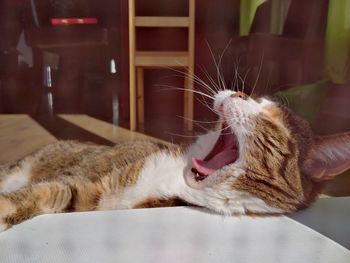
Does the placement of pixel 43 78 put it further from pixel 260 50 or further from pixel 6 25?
pixel 260 50

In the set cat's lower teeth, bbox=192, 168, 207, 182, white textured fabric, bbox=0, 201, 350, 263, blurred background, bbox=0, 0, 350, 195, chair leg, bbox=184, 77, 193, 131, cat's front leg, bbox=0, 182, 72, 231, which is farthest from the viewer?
chair leg, bbox=184, 77, 193, 131

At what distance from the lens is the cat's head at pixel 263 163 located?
1119mm

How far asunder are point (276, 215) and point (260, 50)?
0.82m

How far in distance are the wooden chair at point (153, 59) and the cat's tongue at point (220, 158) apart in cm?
56

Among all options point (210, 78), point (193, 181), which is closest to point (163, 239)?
point (193, 181)

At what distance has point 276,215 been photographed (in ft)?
3.73

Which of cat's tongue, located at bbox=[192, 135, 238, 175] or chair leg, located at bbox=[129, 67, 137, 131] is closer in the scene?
cat's tongue, located at bbox=[192, 135, 238, 175]

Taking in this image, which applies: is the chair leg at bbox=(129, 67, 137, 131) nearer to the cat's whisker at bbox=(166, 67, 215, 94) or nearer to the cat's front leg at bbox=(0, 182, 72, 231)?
the cat's whisker at bbox=(166, 67, 215, 94)

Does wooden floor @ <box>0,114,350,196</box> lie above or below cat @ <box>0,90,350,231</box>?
below

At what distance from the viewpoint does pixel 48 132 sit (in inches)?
88.5

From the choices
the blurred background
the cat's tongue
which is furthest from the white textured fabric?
the blurred background

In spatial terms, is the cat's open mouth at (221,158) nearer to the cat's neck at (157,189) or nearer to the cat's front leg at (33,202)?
the cat's neck at (157,189)

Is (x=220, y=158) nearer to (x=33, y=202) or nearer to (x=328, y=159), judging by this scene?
(x=328, y=159)

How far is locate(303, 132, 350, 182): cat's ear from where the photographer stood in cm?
115
